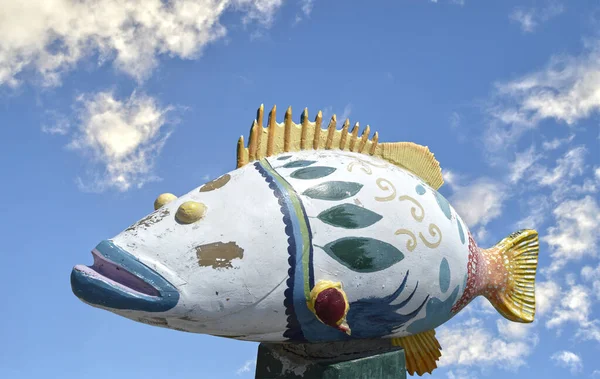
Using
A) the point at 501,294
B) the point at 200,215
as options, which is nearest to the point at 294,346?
the point at 200,215

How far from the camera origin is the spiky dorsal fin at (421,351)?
4.86 m

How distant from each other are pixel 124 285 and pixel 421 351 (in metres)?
2.27

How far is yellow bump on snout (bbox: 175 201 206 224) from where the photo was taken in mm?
3967

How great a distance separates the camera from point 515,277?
5316 millimetres

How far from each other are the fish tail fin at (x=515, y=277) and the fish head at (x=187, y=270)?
6.93 ft

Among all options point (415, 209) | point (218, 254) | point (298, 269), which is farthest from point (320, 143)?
point (218, 254)

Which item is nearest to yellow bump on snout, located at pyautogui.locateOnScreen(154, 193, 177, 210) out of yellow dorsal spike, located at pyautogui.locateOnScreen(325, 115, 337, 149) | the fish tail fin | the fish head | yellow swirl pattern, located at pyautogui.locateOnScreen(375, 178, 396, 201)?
the fish head

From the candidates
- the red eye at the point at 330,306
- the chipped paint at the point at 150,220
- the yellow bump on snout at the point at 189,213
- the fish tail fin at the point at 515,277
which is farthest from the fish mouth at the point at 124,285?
the fish tail fin at the point at 515,277

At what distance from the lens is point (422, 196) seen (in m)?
4.57

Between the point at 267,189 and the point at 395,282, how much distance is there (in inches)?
38.3

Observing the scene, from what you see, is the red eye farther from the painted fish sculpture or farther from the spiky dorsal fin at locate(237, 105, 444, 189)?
the spiky dorsal fin at locate(237, 105, 444, 189)

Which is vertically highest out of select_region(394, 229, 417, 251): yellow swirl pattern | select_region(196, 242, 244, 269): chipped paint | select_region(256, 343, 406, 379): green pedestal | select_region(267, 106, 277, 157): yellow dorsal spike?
select_region(267, 106, 277, 157): yellow dorsal spike

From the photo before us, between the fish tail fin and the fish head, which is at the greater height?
the fish tail fin

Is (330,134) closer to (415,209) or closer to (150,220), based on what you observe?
(415,209)
